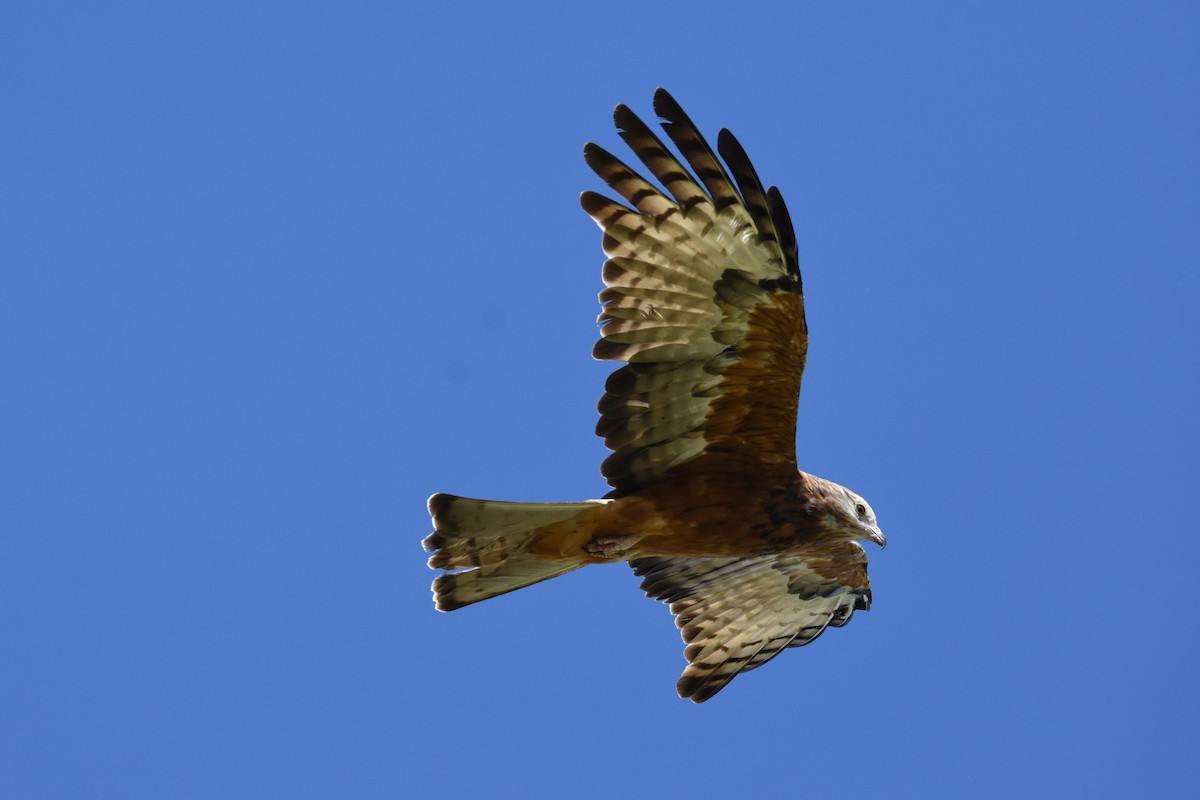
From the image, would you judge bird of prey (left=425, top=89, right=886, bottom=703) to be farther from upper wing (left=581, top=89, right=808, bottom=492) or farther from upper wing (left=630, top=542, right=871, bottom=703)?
upper wing (left=630, top=542, right=871, bottom=703)

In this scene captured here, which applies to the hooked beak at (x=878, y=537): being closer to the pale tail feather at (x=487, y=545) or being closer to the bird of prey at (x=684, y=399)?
the bird of prey at (x=684, y=399)

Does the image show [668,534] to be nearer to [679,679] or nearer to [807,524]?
[807,524]

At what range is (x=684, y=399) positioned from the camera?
7.62 m

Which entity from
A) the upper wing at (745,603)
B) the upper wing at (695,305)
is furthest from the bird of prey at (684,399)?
the upper wing at (745,603)

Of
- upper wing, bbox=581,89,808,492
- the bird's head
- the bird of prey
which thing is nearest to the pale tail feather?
the bird of prey

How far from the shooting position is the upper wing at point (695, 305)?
23.4ft

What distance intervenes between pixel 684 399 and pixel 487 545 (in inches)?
52.1

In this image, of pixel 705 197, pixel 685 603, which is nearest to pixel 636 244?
pixel 705 197

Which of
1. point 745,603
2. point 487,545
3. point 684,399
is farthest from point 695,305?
point 745,603

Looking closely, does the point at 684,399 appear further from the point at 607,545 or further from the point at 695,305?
the point at 607,545

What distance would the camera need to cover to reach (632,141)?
281 inches

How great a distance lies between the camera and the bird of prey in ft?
23.6

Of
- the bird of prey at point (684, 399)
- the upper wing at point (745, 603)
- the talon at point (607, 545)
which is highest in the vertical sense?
the bird of prey at point (684, 399)

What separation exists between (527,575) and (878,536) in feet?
6.44
